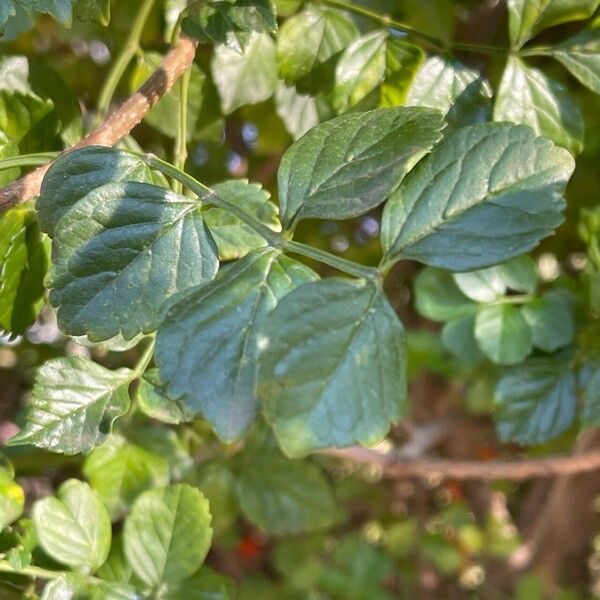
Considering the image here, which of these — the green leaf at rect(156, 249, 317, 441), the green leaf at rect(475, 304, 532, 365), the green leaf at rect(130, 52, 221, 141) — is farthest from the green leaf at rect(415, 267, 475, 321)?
the green leaf at rect(156, 249, 317, 441)

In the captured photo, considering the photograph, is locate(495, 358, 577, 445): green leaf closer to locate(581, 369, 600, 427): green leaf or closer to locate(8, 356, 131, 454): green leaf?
locate(581, 369, 600, 427): green leaf

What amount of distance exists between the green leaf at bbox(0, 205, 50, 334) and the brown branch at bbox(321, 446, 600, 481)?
0.46m

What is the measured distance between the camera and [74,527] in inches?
21.8

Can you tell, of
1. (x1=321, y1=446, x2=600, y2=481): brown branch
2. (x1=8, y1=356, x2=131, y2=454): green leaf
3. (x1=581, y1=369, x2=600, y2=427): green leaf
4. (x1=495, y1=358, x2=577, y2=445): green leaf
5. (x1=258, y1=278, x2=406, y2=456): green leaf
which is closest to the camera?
(x1=258, y1=278, x2=406, y2=456): green leaf

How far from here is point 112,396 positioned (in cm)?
51

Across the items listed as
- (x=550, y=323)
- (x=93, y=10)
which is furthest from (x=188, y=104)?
(x=550, y=323)

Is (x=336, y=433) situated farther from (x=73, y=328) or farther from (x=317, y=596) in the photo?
(x=317, y=596)

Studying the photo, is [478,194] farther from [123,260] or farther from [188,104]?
[188,104]

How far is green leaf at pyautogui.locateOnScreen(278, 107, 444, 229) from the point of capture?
0.40 metres

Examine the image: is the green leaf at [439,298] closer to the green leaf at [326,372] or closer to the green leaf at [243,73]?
the green leaf at [243,73]

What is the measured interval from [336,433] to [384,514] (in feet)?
3.76

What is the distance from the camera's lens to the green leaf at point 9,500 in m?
0.51

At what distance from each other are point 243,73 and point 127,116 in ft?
0.75

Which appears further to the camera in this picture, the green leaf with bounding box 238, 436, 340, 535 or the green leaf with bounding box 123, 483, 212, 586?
Result: the green leaf with bounding box 238, 436, 340, 535
